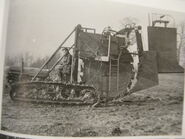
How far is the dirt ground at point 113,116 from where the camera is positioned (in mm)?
1343

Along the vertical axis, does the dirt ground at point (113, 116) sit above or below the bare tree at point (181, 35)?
below

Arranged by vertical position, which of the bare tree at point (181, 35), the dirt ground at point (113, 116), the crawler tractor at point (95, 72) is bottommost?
the dirt ground at point (113, 116)

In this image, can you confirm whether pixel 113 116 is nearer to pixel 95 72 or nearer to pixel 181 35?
pixel 95 72

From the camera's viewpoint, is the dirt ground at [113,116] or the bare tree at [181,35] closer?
the dirt ground at [113,116]

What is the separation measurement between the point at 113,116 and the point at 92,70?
261mm

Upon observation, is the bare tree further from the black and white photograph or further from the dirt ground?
the dirt ground

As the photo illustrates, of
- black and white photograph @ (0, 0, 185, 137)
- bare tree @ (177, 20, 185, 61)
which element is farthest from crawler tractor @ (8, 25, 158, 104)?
bare tree @ (177, 20, 185, 61)

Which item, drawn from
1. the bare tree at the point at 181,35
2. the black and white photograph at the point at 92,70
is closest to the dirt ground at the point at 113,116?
the black and white photograph at the point at 92,70

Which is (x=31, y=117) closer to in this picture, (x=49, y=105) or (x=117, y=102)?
(x=49, y=105)

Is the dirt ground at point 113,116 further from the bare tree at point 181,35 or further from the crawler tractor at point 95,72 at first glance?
the bare tree at point 181,35

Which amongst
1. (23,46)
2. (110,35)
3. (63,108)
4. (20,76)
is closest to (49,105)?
(63,108)

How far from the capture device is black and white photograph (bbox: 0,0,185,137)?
1353mm

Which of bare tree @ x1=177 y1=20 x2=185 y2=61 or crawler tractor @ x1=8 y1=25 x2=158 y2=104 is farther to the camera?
bare tree @ x1=177 y1=20 x2=185 y2=61

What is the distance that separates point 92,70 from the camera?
143cm
